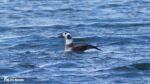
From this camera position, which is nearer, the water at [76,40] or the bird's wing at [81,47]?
the water at [76,40]

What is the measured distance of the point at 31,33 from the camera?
25.5 m

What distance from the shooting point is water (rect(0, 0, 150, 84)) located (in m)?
19.5

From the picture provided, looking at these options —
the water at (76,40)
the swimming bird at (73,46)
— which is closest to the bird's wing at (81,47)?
the swimming bird at (73,46)

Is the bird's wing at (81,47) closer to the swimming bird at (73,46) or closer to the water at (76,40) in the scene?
the swimming bird at (73,46)

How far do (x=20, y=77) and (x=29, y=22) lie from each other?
336 inches

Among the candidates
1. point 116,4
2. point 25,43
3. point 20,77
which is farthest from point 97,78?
point 116,4

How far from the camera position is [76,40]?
24984 mm

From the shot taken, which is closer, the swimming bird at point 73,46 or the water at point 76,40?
the water at point 76,40

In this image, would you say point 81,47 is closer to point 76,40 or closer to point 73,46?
point 73,46

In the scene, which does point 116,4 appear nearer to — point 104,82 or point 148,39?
point 148,39

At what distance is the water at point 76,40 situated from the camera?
19453 mm

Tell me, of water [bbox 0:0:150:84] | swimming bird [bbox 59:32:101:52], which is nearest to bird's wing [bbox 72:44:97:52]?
swimming bird [bbox 59:32:101:52]

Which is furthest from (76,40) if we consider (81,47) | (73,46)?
(81,47)

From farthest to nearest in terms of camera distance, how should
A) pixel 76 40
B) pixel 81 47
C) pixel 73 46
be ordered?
pixel 76 40
pixel 73 46
pixel 81 47
